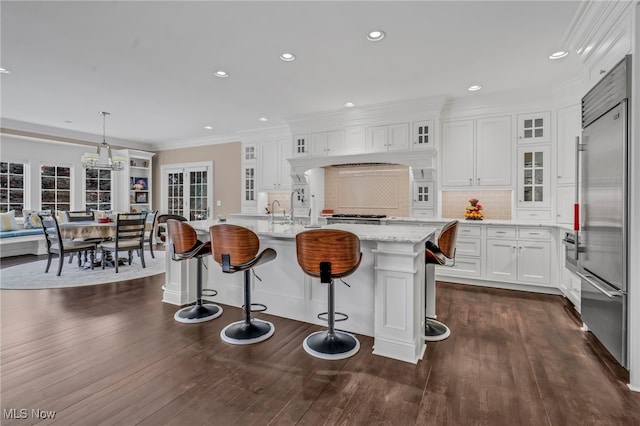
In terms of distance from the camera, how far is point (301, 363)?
7.51 feet

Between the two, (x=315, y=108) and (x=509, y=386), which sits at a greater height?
(x=315, y=108)

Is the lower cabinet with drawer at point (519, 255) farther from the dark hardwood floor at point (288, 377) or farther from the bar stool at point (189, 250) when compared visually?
the bar stool at point (189, 250)

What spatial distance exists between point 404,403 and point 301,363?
780mm

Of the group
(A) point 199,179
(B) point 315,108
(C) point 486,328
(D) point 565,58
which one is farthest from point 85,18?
(A) point 199,179

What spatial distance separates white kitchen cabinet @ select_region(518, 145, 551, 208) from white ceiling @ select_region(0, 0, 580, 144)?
92cm

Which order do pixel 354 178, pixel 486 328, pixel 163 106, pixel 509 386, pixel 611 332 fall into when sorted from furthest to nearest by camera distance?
pixel 354 178 → pixel 163 106 → pixel 486 328 → pixel 611 332 → pixel 509 386

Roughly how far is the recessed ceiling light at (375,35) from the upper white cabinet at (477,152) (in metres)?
2.41

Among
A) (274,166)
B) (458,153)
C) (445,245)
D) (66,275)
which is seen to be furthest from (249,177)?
(445,245)

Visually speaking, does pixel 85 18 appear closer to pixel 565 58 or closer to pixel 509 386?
pixel 509 386

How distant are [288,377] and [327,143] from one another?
14.2ft

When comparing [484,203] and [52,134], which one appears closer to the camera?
[484,203]

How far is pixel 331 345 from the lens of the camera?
8.11 feet

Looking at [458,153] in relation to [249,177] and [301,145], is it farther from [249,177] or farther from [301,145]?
[249,177]

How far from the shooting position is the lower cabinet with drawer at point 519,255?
159 inches
